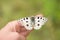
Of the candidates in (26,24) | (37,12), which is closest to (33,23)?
(26,24)

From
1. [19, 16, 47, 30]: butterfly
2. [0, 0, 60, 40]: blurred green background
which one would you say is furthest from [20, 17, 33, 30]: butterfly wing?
[0, 0, 60, 40]: blurred green background

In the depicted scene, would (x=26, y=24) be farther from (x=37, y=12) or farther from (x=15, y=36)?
(x=37, y=12)

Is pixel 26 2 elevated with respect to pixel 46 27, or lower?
elevated

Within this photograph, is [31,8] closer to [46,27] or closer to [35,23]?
[46,27]

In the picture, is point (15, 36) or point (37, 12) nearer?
point (15, 36)

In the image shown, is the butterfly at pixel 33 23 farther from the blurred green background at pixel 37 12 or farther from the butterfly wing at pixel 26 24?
the blurred green background at pixel 37 12

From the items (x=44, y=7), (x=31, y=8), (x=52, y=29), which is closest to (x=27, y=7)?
(x=31, y=8)

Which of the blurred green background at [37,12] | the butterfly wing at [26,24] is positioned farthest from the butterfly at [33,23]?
the blurred green background at [37,12]

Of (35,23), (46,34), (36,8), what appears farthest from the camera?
(36,8)
